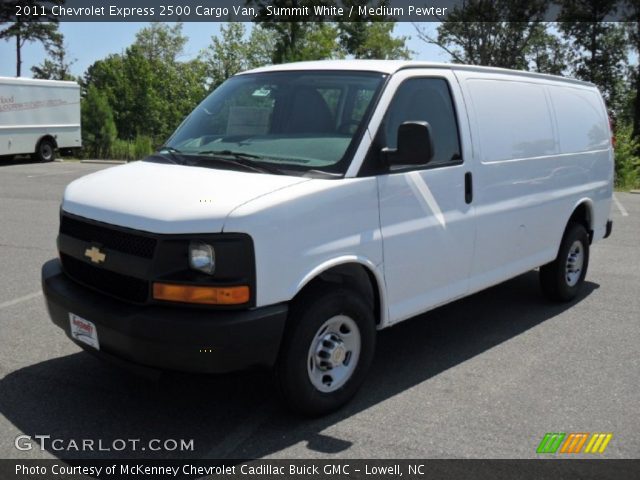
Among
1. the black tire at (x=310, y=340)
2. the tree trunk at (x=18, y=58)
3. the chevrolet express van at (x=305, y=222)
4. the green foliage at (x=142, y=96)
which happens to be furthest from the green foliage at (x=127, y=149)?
the black tire at (x=310, y=340)

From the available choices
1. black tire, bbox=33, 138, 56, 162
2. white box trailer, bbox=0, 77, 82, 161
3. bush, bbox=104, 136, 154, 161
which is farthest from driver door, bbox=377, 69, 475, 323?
bush, bbox=104, 136, 154, 161

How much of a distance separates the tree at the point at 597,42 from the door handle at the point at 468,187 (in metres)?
39.5

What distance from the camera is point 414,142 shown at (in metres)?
4.12

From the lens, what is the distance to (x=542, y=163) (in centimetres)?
581

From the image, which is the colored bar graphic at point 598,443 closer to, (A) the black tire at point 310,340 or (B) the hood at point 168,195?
(A) the black tire at point 310,340

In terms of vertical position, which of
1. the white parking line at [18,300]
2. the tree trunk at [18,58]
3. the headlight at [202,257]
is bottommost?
the white parking line at [18,300]

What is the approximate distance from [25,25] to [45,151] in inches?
1058

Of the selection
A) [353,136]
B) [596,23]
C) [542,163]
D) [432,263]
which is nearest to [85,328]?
[353,136]

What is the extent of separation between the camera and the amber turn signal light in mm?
3480

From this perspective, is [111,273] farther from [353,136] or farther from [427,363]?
[427,363]

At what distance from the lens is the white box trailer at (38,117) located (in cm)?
2181

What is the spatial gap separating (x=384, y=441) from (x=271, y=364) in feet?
2.50

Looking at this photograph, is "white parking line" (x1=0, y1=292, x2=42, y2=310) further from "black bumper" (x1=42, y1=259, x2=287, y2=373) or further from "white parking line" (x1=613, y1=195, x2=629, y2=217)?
"white parking line" (x1=613, y1=195, x2=629, y2=217)

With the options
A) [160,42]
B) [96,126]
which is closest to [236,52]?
[160,42]
